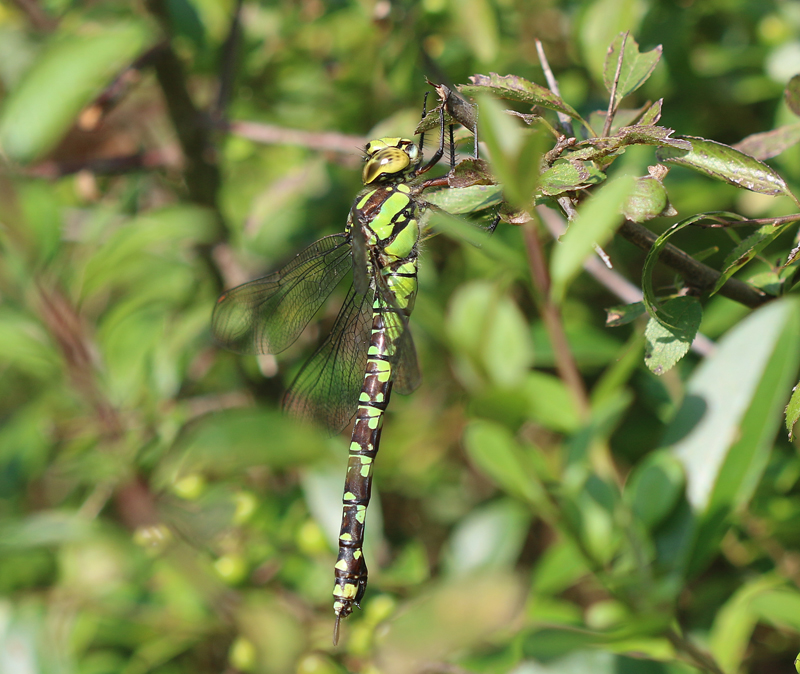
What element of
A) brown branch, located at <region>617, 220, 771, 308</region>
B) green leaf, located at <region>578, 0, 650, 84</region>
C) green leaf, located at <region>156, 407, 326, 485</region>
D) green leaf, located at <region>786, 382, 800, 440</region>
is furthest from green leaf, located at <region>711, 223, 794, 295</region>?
green leaf, located at <region>578, 0, 650, 84</region>

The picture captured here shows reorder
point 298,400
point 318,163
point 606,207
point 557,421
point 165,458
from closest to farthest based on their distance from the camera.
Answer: point 606,207 < point 165,458 < point 557,421 < point 298,400 < point 318,163

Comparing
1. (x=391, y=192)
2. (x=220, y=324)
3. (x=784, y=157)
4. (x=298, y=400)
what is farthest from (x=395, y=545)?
(x=784, y=157)

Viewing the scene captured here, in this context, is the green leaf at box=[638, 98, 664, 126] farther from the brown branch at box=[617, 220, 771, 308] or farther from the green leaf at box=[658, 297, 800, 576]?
the green leaf at box=[658, 297, 800, 576]

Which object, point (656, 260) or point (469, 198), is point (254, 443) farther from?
point (656, 260)

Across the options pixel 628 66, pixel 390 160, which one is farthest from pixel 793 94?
pixel 390 160

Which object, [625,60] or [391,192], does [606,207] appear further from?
[391,192]
